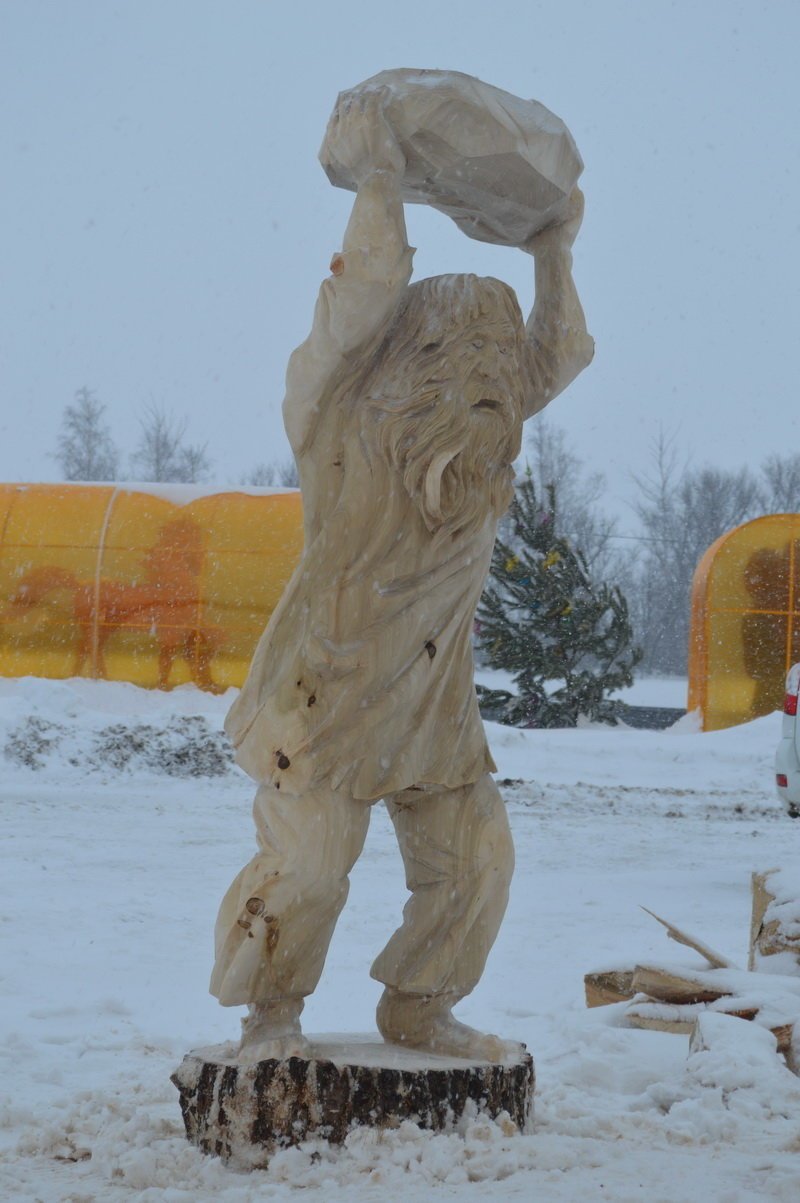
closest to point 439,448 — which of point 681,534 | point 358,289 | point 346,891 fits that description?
point 358,289

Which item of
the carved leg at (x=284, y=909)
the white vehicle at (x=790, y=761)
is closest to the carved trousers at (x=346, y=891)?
the carved leg at (x=284, y=909)

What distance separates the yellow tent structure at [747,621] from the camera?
16.4 m

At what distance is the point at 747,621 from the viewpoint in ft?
54.3

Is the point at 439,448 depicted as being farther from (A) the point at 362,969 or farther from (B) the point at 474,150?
(A) the point at 362,969

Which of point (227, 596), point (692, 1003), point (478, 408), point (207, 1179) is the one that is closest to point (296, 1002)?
point (207, 1179)

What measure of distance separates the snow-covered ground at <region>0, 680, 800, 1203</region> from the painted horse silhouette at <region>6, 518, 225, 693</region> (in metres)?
2.68

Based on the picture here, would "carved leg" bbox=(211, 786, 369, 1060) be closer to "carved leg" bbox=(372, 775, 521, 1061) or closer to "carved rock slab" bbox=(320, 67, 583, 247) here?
"carved leg" bbox=(372, 775, 521, 1061)

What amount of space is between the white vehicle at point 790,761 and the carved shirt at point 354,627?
630cm

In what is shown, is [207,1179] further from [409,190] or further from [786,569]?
[786,569]

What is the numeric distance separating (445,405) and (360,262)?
347 mm

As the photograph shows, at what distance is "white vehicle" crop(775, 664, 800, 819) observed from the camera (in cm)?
873

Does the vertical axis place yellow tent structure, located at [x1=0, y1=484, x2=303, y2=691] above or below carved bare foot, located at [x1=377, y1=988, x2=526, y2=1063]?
above

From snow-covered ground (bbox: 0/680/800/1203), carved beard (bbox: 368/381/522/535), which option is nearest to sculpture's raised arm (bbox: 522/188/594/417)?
carved beard (bbox: 368/381/522/535)

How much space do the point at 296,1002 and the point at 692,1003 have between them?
6.83ft
